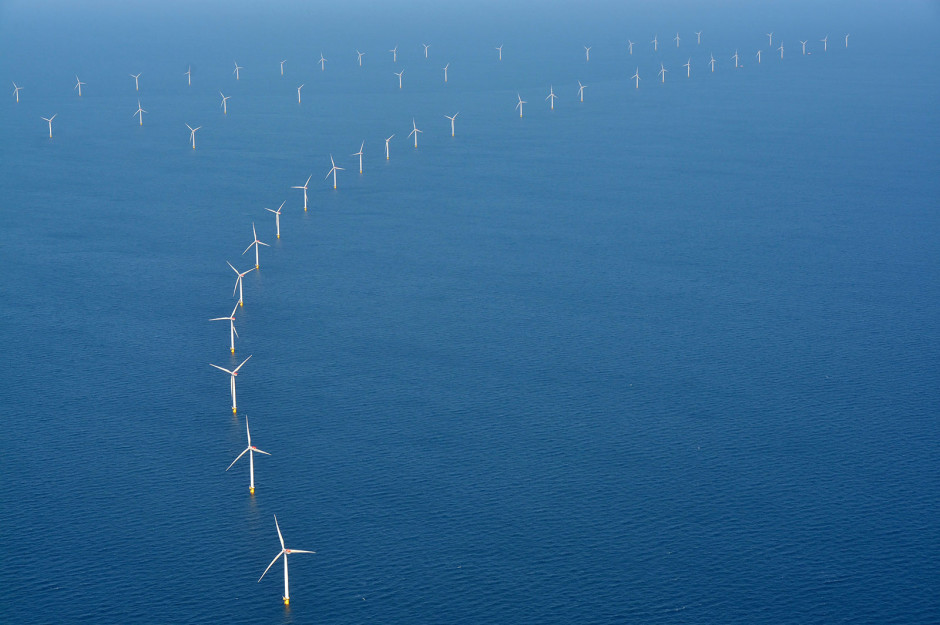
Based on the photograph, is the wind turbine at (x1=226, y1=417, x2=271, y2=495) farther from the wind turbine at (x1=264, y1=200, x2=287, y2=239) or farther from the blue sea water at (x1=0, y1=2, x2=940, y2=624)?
the wind turbine at (x1=264, y1=200, x2=287, y2=239)

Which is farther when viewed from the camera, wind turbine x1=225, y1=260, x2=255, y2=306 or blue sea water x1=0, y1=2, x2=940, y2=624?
wind turbine x1=225, y1=260, x2=255, y2=306

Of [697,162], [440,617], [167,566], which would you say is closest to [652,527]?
[440,617]

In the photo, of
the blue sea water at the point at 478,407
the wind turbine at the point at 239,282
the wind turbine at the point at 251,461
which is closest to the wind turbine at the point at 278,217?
the blue sea water at the point at 478,407

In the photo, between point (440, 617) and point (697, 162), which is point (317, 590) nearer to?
point (440, 617)

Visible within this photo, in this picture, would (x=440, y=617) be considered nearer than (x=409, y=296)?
Yes

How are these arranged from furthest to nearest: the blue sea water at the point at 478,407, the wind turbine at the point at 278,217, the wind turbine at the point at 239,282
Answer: the wind turbine at the point at 278,217, the wind turbine at the point at 239,282, the blue sea water at the point at 478,407

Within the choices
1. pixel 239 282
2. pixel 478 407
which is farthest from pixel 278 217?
pixel 478 407

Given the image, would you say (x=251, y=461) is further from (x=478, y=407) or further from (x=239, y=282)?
(x=239, y=282)

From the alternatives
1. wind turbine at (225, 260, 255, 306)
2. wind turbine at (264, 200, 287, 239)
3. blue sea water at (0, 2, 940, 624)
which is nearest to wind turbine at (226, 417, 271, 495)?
blue sea water at (0, 2, 940, 624)

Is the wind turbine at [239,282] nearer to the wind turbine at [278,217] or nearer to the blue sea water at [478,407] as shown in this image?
the blue sea water at [478,407]

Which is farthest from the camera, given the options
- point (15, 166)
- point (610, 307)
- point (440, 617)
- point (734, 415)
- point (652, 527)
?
point (15, 166)

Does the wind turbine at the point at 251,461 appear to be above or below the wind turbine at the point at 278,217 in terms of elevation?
below
